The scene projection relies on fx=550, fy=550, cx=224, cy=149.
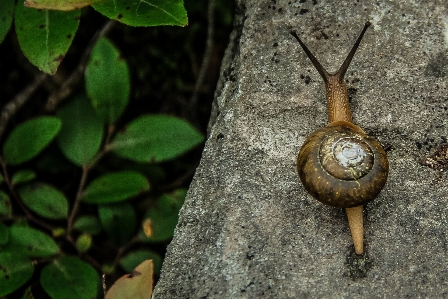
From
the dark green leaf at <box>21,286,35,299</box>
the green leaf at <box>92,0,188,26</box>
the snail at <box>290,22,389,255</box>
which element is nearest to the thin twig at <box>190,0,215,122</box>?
the green leaf at <box>92,0,188,26</box>

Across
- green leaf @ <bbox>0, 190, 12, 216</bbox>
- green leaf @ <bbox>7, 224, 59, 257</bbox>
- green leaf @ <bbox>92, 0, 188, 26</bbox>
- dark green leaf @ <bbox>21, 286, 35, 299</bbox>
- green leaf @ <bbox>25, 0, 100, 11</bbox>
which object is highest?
green leaf @ <bbox>25, 0, 100, 11</bbox>

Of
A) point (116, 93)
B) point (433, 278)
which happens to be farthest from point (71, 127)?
point (433, 278)

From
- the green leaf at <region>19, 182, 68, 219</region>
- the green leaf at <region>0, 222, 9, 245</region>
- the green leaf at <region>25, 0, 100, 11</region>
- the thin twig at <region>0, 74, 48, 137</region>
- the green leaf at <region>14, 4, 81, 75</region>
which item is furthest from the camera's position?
the thin twig at <region>0, 74, 48, 137</region>

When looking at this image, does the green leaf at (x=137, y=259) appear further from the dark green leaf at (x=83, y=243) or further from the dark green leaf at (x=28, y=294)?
the dark green leaf at (x=28, y=294)

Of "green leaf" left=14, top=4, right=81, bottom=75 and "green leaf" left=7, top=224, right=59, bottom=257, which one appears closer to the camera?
"green leaf" left=14, top=4, right=81, bottom=75

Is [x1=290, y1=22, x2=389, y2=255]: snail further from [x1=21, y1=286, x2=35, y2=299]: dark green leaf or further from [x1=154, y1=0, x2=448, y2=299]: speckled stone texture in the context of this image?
[x1=21, y1=286, x2=35, y2=299]: dark green leaf

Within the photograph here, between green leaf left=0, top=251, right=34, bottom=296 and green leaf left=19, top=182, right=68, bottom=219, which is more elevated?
green leaf left=19, top=182, right=68, bottom=219

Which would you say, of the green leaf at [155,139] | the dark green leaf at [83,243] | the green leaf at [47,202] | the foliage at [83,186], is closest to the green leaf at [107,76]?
the foliage at [83,186]

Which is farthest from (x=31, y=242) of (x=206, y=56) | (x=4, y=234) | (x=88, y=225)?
(x=206, y=56)
